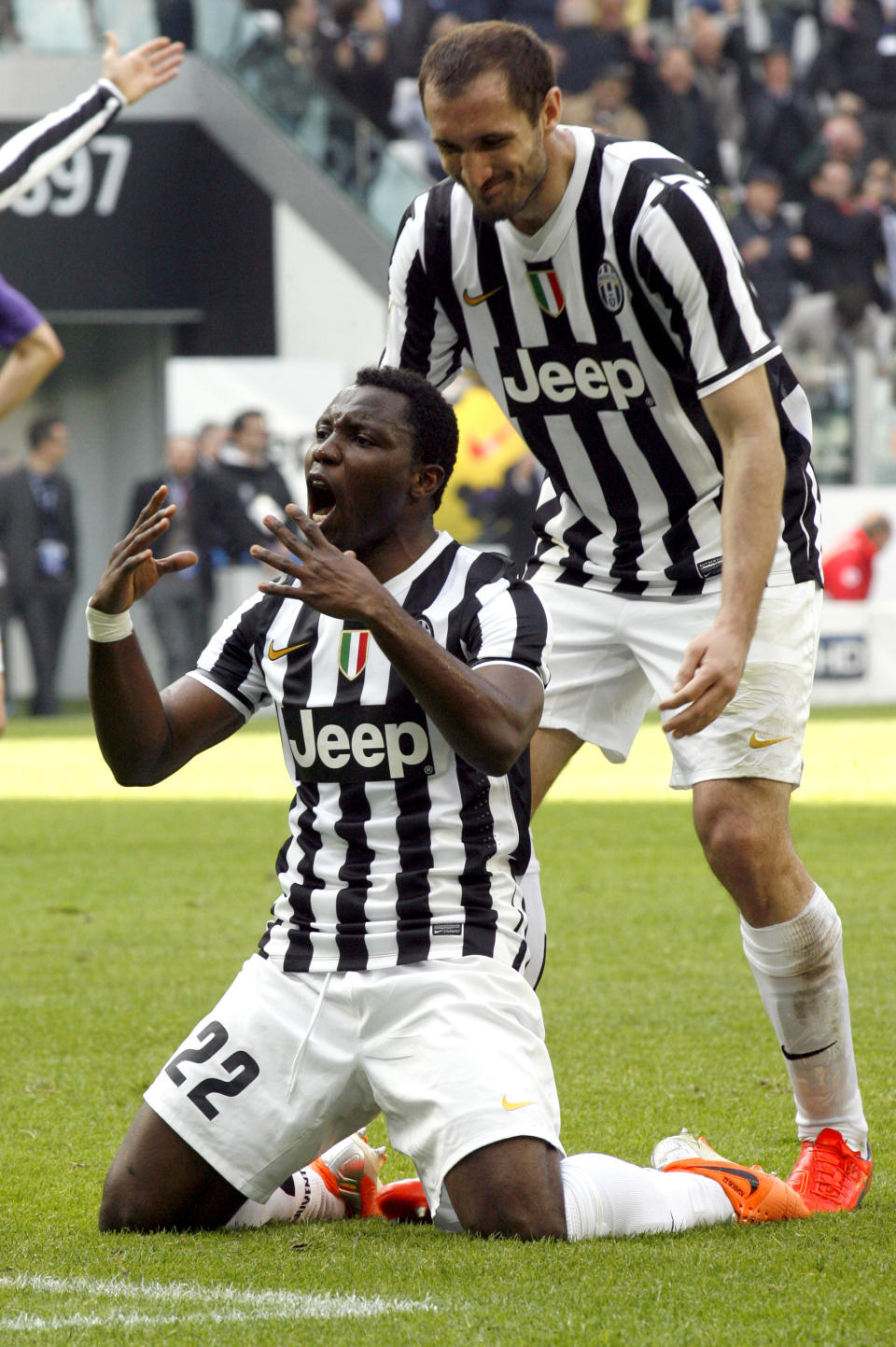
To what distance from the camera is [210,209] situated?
1989 centimetres

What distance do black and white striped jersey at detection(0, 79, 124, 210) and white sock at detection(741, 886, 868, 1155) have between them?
2.73 meters

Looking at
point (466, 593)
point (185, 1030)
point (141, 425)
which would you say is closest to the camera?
point (466, 593)

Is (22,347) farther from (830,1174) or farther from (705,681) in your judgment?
(830,1174)

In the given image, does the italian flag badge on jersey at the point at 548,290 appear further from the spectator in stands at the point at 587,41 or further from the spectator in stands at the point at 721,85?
the spectator in stands at the point at 721,85

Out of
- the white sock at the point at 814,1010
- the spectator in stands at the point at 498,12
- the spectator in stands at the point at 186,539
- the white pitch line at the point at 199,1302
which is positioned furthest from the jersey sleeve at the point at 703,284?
the spectator in stands at the point at 498,12

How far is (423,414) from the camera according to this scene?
3582 mm

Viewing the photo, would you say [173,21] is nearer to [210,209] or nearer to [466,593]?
[210,209]

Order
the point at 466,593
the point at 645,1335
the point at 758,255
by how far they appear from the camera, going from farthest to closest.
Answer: the point at 758,255 → the point at 466,593 → the point at 645,1335

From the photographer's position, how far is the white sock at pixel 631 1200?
330 centimetres

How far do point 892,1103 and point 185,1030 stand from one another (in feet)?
6.24

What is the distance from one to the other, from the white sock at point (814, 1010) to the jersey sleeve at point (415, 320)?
1307 mm

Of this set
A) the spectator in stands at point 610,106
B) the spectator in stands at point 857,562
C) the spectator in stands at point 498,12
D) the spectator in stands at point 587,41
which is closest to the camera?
the spectator in stands at point 857,562

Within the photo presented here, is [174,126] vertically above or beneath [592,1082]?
above

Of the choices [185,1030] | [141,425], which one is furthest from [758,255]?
[185,1030]
